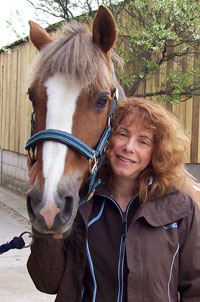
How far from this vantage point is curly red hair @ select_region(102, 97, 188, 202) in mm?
1906

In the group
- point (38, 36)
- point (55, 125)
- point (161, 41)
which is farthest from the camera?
point (161, 41)

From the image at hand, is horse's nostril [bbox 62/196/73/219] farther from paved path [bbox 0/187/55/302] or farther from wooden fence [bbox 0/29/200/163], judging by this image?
wooden fence [bbox 0/29/200/163]

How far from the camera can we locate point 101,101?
1.83 metres

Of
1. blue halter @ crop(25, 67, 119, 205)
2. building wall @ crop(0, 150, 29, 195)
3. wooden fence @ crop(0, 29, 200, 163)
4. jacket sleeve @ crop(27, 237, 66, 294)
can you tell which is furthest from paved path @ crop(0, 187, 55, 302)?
blue halter @ crop(25, 67, 119, 205)

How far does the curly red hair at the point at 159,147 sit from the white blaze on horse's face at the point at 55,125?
0.31 m

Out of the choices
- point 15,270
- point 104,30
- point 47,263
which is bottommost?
point 15,270

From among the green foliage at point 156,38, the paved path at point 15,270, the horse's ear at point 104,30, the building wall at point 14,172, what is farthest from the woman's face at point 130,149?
the building wall at point 14,172

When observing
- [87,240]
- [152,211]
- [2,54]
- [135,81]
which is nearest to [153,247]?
[152,211]

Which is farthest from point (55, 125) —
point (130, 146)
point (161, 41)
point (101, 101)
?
point (161, 41)

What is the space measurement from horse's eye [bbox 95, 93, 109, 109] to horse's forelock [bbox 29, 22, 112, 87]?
50 mm

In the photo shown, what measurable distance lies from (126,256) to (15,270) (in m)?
3.38

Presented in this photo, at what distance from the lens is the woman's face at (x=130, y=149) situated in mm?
1889

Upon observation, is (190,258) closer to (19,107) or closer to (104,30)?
(104,30)

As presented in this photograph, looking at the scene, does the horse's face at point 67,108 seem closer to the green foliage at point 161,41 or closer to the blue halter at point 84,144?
the blue halter at point 84,144
